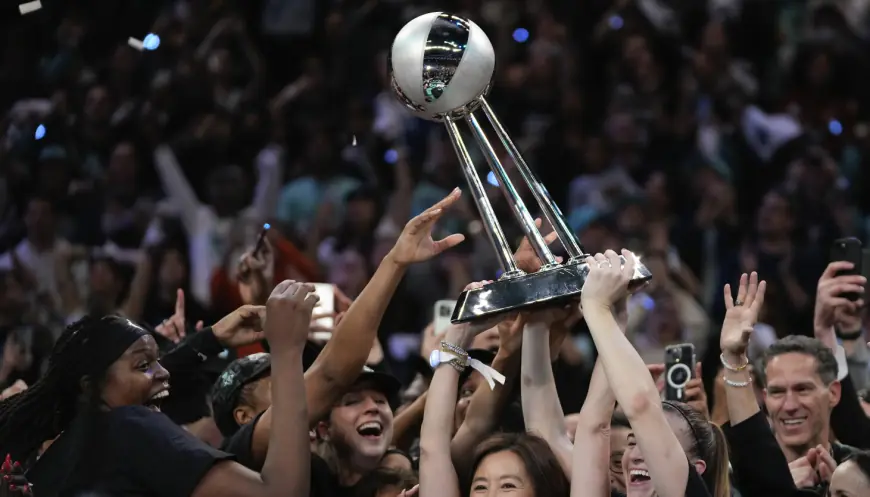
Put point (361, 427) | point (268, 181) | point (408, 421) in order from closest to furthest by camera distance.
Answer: point (361, 427) → point (408, 421) → point (268, 181)

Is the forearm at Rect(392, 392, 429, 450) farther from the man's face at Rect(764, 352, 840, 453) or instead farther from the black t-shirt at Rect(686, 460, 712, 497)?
the black t-shirt at Rect(686, 460, 712, 497)

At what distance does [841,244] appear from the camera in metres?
5.12

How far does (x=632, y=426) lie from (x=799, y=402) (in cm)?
159

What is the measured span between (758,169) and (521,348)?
18.8ft

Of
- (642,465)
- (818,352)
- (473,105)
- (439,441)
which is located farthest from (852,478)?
(473,105)

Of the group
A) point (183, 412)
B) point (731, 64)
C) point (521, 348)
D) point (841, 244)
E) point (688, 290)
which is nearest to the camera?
point (521, 348)

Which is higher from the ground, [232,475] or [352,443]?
[352,443]

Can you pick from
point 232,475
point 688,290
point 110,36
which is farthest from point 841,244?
point 110,36

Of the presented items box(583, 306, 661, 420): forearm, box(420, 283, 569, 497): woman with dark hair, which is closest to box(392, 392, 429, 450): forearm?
box(420, 283, 569, 497): woman with dark hair

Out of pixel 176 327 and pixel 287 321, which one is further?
pixel 176 327

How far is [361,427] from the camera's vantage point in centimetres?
468

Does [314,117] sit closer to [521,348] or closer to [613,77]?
[613,77]

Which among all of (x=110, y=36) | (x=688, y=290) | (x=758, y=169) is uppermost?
(x=110, y=36)

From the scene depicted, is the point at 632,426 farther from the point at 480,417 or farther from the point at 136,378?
the point at 136,378
